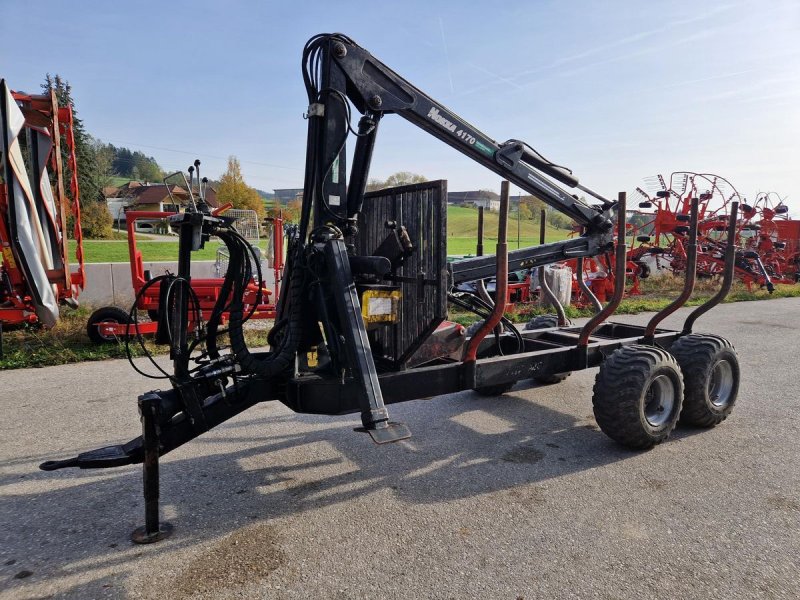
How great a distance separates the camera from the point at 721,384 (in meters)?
5.27

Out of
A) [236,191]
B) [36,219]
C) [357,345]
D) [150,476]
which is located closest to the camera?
[150,476]

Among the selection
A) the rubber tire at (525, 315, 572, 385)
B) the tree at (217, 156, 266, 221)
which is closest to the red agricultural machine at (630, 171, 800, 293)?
the rubber tire at (525, 315, 572, 385)

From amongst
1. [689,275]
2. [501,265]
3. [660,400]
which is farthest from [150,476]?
[689,275]

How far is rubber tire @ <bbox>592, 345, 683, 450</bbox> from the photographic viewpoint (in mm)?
4383

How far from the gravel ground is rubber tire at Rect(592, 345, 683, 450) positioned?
171 mm

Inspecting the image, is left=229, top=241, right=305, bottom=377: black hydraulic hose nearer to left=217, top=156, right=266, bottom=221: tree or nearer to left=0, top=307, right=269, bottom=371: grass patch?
left=0, top=307, right=269, bottom=371: grass patch

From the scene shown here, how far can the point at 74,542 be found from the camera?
10.5 feet

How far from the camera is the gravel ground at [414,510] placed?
9.46 ft

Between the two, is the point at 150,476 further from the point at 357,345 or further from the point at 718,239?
the point at 718,239

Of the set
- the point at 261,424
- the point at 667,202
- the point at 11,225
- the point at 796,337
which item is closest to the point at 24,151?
the point at 11,225

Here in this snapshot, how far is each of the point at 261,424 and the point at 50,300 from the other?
3828 millimetres

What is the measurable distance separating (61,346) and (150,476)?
18.9 ft

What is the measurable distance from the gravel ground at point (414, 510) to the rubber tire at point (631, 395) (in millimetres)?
171

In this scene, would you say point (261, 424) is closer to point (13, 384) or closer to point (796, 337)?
point (13, 384)
